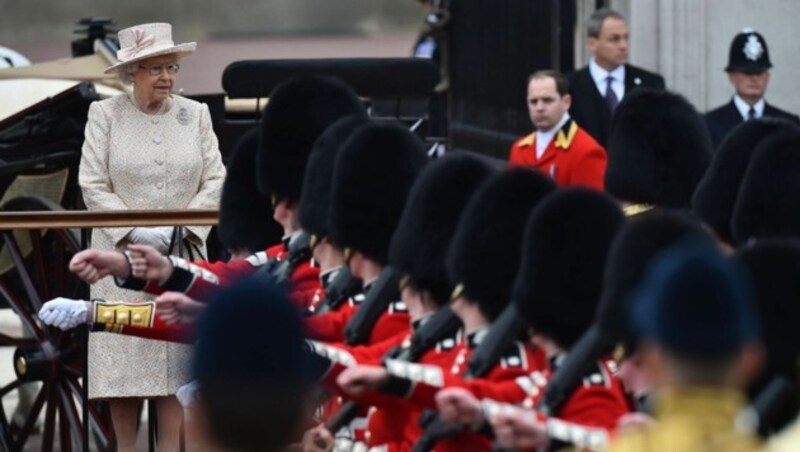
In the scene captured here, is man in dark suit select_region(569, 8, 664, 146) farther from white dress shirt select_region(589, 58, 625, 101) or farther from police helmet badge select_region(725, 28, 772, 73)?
police helmet badge select_region(725, 28, 772, 73)

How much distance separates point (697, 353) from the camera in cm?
378

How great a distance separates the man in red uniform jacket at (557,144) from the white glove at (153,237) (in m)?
1.61

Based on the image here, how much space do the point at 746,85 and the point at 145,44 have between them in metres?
3.22

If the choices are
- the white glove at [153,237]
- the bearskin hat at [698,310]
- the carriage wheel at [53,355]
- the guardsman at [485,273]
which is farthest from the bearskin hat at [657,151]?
the bearskin hat at [698,310]

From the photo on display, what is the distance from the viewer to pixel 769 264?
207 inches

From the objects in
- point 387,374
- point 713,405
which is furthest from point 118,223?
point 713,405

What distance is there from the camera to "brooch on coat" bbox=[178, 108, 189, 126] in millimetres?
8945

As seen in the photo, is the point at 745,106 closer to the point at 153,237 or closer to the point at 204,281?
the point at 153,237

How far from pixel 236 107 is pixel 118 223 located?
383cm

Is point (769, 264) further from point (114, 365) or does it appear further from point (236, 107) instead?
point (236, 107)

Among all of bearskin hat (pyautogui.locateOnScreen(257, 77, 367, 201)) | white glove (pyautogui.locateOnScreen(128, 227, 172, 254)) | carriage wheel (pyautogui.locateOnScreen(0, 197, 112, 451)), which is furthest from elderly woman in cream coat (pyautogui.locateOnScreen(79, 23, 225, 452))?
bearskin hat (pyautogui.locateOnScreen(257, 77, 367, 201))

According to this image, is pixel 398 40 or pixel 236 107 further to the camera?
pixel 398 40

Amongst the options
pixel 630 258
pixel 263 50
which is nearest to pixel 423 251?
pixel 630 258

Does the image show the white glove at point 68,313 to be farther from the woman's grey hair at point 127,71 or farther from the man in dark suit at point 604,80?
the man in dark suit at point 604,80
